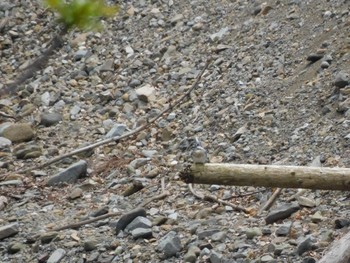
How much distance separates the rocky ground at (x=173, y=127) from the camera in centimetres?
525

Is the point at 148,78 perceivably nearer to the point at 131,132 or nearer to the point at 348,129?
the point at 131,132

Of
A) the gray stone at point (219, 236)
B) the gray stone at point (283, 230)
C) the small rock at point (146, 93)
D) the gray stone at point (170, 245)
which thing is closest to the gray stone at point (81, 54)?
the small rock at point (146, 93)

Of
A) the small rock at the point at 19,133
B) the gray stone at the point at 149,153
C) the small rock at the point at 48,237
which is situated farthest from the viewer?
the small rock at the point at 19,133

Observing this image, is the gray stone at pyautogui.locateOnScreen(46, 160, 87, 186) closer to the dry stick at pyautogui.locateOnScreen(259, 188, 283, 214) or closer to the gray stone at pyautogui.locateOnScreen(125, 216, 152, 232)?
the gray stone at pyautogui.locateOnScreen(125, 216, 152, 232)

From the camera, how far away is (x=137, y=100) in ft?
25.3

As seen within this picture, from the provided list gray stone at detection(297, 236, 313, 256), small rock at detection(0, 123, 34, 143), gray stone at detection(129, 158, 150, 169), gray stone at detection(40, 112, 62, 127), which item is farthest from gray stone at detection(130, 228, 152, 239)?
gray stone at detection(40, 112, 62, 127)

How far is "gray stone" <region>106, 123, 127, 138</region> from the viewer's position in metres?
7.20

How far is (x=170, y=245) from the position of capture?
512 cm

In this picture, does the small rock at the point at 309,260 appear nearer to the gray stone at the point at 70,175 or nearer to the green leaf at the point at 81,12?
the green leaf at the point at 81,12

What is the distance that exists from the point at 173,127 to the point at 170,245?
6.78 ft

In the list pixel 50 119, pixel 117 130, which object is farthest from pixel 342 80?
pixel 50 119

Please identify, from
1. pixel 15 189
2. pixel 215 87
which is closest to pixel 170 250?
pixel 15 189

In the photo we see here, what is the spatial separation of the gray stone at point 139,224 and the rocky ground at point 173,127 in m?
0.01

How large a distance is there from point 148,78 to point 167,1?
4.48 feet
